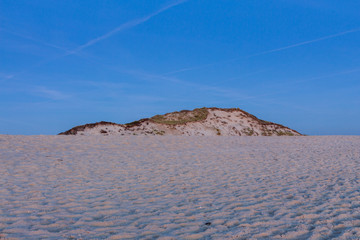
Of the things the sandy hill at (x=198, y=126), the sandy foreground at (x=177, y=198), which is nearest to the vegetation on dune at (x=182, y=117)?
the sandy hill at (x=198, y=126)

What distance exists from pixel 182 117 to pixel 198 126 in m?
2.72

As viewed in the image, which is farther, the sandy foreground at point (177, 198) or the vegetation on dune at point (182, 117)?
the vegetation on dune at point (182, 117)

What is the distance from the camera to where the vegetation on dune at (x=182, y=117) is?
1253 inches

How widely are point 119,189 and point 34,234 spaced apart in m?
3.11

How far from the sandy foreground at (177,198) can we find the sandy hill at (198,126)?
16.3 metres

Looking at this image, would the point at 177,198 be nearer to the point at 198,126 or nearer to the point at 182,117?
the point at 198,126

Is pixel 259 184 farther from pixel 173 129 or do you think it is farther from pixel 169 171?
pixel 173 129

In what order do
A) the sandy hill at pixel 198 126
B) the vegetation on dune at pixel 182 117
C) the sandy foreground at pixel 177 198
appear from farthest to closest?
1. the vegetation on dune at pixel 182 117
2. the sandy hill at pixel 198 126
3. the sandy foreground at pixel 177 198

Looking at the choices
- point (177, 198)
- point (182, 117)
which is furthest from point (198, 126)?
point (177, 198)

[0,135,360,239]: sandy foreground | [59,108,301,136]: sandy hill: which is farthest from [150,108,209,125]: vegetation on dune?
[0,135,360,239]: sandy foreground

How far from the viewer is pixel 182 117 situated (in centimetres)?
3381

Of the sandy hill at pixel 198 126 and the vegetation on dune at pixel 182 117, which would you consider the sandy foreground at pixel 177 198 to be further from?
the vegetation on dune at pixel 182 117

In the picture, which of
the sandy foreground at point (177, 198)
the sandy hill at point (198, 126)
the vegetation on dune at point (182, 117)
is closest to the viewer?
the sandy foreground at point (177, 198)

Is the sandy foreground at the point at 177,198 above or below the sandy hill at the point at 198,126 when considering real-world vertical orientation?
below
